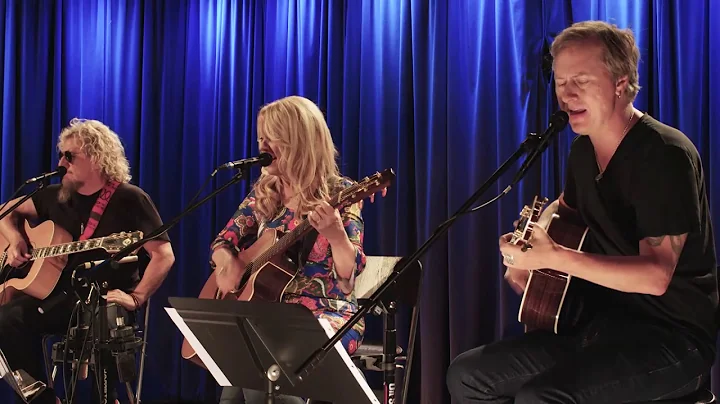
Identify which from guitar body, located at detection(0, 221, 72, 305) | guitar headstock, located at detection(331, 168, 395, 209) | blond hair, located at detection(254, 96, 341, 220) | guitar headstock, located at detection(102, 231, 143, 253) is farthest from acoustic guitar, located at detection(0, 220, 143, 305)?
guitar headstock, located at detection(331, 168, 395, 209)

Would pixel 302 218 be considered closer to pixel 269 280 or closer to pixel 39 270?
pixel 269 280

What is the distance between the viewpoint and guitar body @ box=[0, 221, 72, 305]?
3955mm

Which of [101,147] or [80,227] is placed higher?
[101,147]

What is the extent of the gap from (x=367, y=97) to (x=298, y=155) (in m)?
1.22

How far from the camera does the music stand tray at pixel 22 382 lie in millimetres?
3689

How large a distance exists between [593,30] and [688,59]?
133 cm

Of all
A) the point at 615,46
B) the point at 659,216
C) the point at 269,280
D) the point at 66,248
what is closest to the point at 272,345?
the point at 269,280

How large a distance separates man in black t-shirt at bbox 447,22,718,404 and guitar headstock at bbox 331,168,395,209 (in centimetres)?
68

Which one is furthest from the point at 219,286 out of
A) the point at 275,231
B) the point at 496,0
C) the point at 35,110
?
the point at 35,110

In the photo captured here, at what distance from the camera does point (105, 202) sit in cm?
411

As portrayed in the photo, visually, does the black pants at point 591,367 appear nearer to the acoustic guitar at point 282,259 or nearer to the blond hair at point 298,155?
the acoustic guitar at point 282,259

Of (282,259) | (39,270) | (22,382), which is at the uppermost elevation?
(282,259)

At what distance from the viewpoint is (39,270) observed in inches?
156

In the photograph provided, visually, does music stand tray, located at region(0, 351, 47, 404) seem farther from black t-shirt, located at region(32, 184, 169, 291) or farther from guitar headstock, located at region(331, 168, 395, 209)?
guitar headstock, located at region(331, 168, 395, 209)
